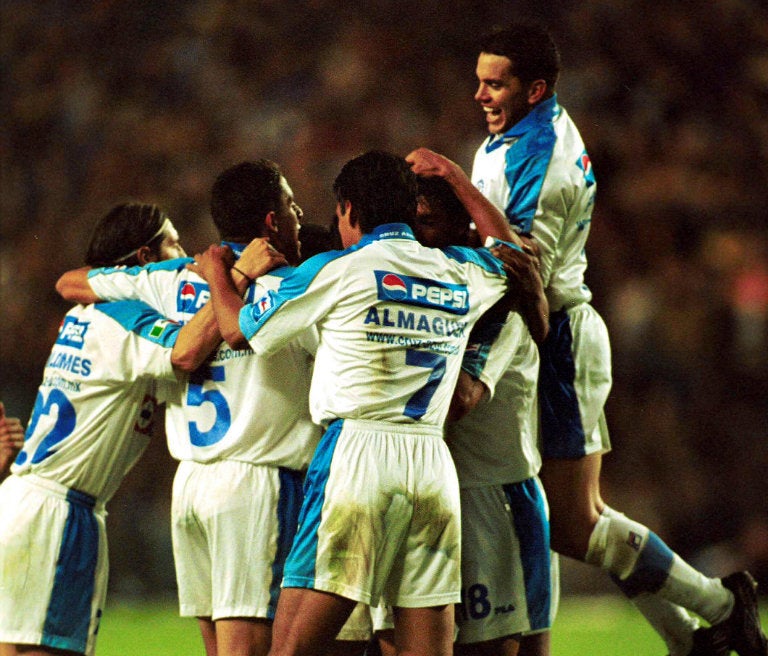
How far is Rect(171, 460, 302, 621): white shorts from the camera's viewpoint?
3.70 meters

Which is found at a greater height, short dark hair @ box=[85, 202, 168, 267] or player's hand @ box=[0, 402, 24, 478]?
short dark hair @ box=[85, 202, 168, 267]

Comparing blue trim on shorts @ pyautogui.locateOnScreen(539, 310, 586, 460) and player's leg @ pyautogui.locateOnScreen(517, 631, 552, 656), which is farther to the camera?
blue trim on shorts @ pyautogui.locateOnScreen(539, 310, 586, 460)

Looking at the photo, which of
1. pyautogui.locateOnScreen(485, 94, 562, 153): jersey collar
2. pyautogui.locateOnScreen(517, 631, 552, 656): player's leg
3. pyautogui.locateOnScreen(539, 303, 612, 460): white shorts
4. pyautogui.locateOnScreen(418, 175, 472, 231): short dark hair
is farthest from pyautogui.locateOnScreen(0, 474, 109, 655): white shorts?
pyautogui.locateOnScreen(485, 94, 562, 153): jersey collar

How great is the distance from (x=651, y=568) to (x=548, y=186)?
152 centimetres

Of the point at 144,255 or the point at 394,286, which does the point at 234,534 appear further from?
the point at 144,255

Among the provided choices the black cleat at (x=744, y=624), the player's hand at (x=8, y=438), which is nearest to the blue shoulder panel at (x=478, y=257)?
the black cleat at (x=744, y=624)

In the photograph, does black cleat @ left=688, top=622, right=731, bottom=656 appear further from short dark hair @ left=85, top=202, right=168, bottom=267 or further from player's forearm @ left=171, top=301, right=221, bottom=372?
short dark hair @ left=85, top=202, right=168, bottom=267

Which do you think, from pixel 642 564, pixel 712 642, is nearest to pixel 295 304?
pixel 642 564

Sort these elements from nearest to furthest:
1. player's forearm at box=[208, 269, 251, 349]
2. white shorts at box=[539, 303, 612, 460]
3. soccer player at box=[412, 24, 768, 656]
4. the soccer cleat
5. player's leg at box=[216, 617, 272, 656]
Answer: player's forearm at box=[208, 269, 251, 349], player's leg at box=[216, 617, 272, 656], soccer player at box=[412, 24, 768, 656], white shorts at box=[539, 303, 612, 460], the soccer cleat

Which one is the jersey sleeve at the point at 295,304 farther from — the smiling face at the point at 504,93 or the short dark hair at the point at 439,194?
the smiling face at the point at 504,93

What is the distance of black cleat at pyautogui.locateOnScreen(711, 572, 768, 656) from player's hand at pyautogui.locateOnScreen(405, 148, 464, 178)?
6.66 feet

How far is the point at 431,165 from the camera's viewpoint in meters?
3.91

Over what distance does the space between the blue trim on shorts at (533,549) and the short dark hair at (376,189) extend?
3.75 feet

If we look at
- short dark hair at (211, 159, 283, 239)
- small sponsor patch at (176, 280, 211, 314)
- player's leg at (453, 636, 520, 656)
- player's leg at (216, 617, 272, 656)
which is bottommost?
player's leg at (453, 636, 520, 656)
